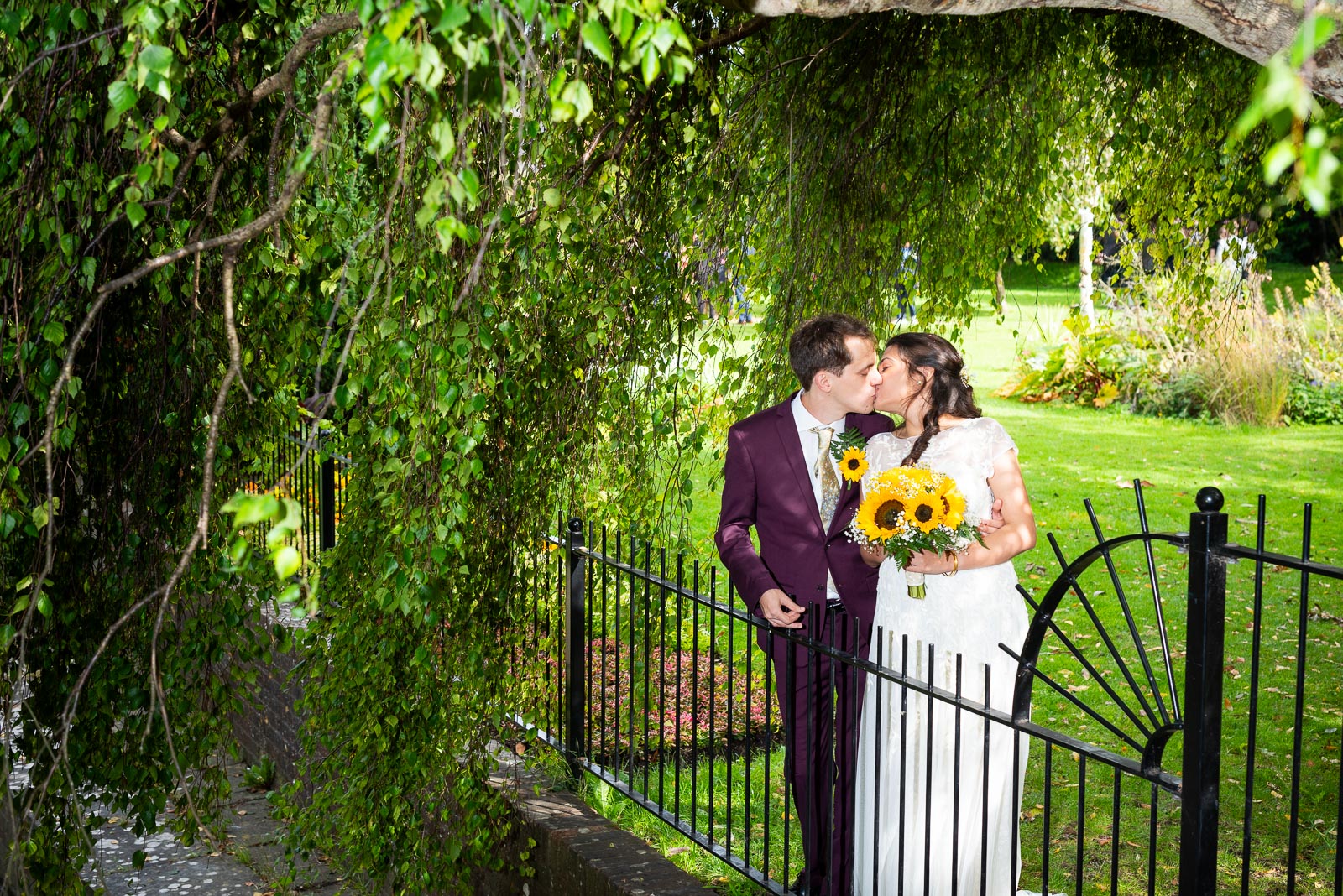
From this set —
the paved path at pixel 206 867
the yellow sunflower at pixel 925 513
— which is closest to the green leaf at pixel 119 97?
the yellow sunflower at pixel 925 513

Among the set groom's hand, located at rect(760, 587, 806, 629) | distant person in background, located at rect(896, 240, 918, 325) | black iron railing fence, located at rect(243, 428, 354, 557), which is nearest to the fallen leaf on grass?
distant person in background, located at rect(896, 240, 918, 325)

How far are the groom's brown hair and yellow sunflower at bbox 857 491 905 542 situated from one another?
642mm

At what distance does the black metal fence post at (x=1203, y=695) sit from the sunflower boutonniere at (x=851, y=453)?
55.0 inches

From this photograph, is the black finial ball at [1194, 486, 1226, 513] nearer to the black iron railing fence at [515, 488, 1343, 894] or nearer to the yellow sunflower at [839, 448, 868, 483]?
the black iron railing fence at [515, 488, 1343, 894]

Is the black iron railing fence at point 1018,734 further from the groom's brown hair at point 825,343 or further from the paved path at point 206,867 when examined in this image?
the paved path at point 206,867

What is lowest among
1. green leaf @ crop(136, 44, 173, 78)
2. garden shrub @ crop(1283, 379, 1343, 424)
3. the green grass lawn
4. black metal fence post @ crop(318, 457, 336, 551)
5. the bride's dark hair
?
the green grass lawn

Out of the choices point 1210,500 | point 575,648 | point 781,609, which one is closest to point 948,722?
point 781,609

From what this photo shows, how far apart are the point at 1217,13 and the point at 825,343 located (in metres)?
1.50

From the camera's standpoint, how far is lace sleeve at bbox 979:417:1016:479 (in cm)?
418

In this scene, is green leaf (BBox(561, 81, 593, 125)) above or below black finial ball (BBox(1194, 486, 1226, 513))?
above

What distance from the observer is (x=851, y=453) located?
4.12 metres

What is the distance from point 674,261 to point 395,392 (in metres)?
1.37

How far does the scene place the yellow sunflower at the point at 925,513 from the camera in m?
3.69

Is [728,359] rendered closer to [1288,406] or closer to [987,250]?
[987,250]
